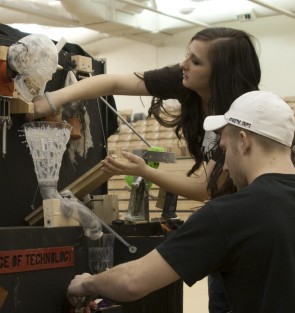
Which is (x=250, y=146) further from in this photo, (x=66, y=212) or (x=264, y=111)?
(x=66, y=212)

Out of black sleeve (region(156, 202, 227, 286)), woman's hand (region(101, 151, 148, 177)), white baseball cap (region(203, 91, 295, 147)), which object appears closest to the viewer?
black sleeve (region(156, 202, 227, 286))

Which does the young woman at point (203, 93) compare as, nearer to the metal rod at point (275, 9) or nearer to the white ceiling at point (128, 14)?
the white ceiling at point (128, 14)

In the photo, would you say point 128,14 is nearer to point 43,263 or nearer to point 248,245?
point 43,263

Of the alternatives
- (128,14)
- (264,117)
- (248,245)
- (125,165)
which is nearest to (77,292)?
(125,165)

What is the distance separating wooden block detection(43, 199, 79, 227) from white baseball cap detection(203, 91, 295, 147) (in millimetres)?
593

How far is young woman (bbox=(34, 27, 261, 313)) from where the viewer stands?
194cm

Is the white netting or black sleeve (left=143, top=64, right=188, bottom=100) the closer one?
the white netting

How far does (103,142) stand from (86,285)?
925 mm

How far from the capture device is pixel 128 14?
26.5 feet

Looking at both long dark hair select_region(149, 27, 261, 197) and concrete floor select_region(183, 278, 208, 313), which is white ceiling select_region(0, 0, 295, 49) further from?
long dark hair select_region(149, 27, 261, 197)

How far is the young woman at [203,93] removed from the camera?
1938 mm

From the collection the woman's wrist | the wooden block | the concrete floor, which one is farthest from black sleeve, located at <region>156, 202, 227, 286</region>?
the concrete floor

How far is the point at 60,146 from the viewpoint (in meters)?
1.96

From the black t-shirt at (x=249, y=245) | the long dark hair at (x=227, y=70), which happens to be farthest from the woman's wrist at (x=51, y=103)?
the black t-shirt at (x=249, y=245)
